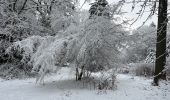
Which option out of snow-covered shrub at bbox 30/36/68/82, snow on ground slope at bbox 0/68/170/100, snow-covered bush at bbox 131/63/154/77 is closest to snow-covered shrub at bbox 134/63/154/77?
snow-covered bush at bbox 131/63/154/77

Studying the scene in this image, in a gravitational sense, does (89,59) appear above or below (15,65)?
above

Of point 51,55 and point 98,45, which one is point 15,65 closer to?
point 51,55

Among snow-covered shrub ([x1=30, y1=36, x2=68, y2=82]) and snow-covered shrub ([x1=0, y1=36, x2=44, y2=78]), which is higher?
snow-covered shrub ([x1=30, y1=36, x2=68, y2=82])

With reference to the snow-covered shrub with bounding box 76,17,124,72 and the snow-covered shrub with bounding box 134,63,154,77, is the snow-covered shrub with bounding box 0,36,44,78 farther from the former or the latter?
the snow-covered shrub with bounding box 134,63,154,77

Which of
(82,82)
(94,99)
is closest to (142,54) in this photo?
(82,82)

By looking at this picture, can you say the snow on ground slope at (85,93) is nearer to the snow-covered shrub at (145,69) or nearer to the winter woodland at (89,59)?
the winter woodland at (89,59)

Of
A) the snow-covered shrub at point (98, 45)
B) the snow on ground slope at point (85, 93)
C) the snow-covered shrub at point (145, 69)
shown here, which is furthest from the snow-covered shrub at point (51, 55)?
the snow-covered shrub at point (145, 69)

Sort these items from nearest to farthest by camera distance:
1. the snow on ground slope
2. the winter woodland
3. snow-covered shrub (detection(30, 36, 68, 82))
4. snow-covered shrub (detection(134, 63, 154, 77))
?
the snow on ground slope, the winter woodland, snow-covered shrub (detection(30, 36, 68, 82)), snow-covered shrub (detection(134, 63, 154, 77))

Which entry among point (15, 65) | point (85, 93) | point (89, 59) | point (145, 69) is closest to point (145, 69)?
point (145, 69)

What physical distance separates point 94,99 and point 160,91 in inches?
108

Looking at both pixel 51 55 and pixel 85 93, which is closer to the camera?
pixel 85 93

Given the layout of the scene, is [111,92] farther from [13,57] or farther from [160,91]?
[13,57]

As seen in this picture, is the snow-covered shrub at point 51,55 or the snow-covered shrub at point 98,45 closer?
the snow-covered shrub at point 51,55

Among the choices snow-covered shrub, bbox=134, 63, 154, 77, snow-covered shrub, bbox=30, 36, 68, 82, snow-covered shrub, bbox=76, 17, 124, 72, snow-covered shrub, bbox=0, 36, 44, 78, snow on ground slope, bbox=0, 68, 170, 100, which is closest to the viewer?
snow on ground slope, bbox=0, 68, 170, 100
